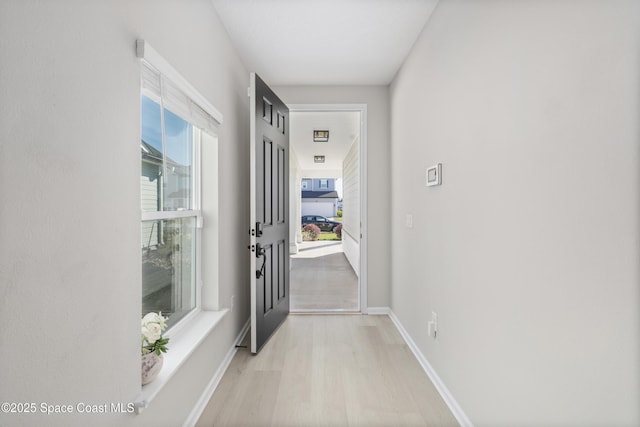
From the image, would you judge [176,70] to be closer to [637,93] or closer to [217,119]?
[217,119]

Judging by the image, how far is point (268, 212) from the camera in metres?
3.02

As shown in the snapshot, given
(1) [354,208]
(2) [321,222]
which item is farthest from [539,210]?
(2) [321,222]

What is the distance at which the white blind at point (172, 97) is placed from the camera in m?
1.41

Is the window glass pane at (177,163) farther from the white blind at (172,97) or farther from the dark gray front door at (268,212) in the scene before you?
the dark gray front door at (268,212)

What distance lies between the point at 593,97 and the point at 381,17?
5.89 feet

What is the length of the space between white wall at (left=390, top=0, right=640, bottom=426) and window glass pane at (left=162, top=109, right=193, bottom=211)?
1569mm

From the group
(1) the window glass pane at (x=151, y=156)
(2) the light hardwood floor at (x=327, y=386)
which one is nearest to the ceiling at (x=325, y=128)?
(1) the window glass pane at (x=151, y=156)

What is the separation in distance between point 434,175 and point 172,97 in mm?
1645

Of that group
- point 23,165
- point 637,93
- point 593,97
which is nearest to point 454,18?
point 593,97

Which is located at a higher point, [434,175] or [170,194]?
[434,175]

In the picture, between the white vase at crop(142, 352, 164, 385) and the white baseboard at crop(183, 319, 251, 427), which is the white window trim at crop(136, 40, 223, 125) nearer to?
the white vase at crop(142, 352, 164, 385)

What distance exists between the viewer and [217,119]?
228cm

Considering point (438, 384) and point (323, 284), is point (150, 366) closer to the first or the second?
point (438, 384)

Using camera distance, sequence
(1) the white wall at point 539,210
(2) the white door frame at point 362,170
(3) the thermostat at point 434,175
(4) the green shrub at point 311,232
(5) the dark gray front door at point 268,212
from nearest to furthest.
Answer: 1. (1) the white wall at point 539,210
2. (3) the thermostat at point 434,175
3. (5) the dark gray front door at point 268,212
4. (2) the white door frame at point 362,170
5. (4) the green shrub at point 311,232
